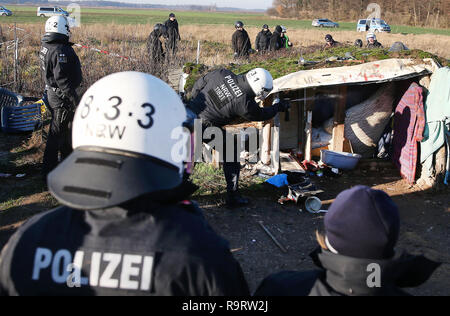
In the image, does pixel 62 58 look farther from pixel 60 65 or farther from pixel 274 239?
pixel 274 239

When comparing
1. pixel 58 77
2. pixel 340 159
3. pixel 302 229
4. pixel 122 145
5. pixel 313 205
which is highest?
pixel 122 145

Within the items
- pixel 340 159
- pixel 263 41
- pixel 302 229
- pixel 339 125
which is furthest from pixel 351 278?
pixel 263 41

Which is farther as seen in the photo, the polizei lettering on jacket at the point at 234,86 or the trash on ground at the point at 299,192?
the trash on ground at the point at 299,192

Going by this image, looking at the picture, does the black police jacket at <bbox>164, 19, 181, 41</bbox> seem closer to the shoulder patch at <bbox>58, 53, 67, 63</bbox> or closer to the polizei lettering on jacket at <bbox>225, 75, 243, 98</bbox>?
the shoulder patch at <bbox>58, 53, 67, 63</bbox>

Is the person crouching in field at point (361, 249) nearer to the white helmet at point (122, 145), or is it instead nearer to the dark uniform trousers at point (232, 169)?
the white helmet at point (122, 145)

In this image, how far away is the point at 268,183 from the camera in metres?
6.38

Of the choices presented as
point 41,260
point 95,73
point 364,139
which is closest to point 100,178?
point 41,260

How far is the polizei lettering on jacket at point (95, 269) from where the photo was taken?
4.38ft

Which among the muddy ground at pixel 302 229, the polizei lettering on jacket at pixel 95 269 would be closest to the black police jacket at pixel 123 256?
the polizei lettering on jacket at pixel 95 269

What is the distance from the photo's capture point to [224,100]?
5.49 meters

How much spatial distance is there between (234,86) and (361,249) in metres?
4.11

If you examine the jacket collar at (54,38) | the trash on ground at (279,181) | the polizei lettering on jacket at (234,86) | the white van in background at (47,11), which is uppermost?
the white van in background at (47,11)
